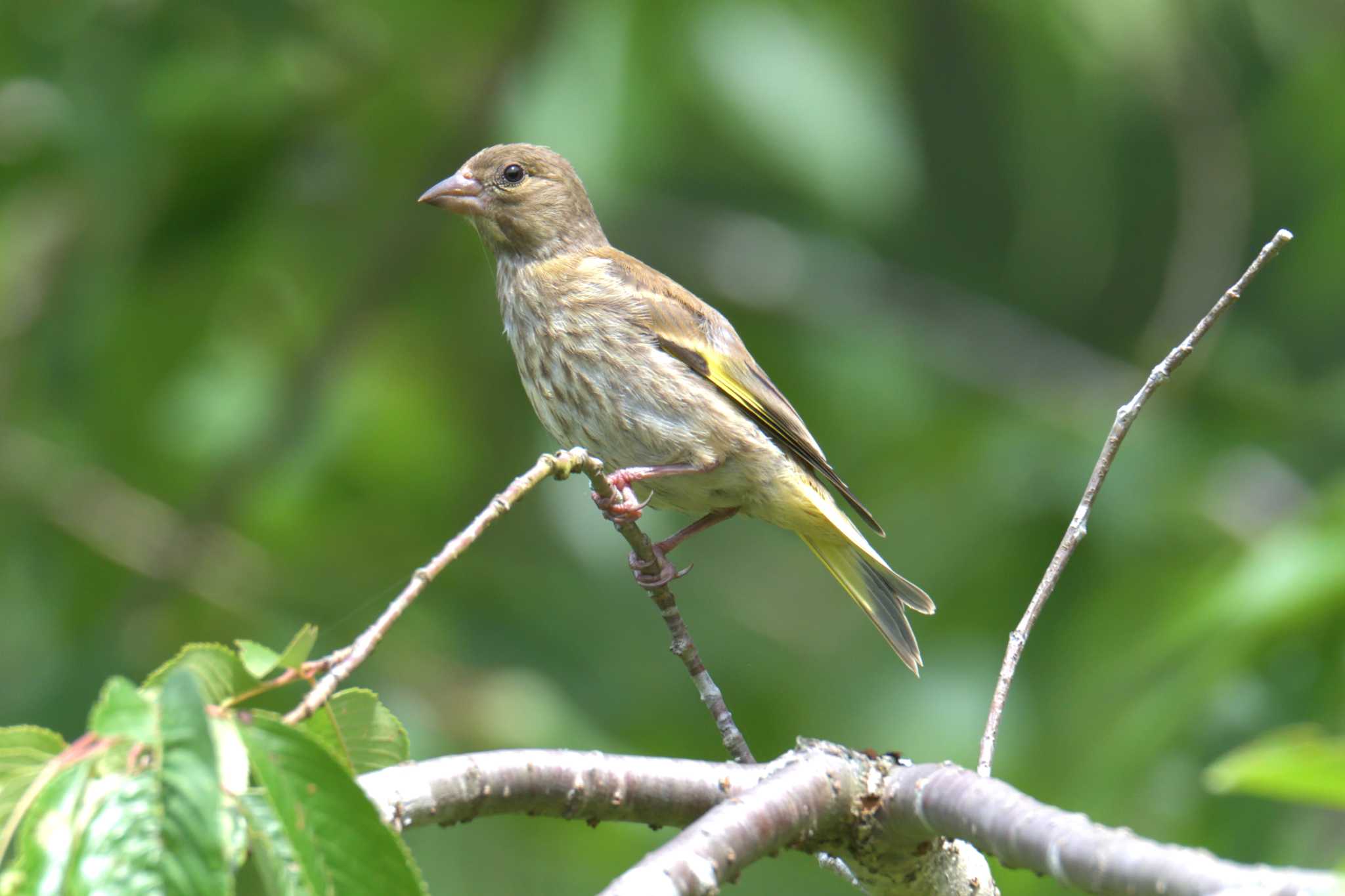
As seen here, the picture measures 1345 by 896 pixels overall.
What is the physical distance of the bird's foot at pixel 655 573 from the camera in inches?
158

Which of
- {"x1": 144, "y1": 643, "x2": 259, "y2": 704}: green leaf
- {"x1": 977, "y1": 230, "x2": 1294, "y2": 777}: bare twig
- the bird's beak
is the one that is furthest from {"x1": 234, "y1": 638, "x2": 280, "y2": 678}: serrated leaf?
the bird's beak

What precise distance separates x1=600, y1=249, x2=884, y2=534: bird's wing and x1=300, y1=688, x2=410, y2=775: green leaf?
→ 307 cm

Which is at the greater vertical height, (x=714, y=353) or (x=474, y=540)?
(x=714, y=353)

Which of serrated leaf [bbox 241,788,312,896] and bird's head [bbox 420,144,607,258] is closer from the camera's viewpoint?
serrated leaf [bbox 241,788,312,896]

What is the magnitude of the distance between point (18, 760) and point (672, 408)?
354 cm

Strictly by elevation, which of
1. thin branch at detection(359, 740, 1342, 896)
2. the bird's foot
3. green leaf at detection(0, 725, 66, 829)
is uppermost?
the bird's foot

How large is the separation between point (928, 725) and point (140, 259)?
5231mm

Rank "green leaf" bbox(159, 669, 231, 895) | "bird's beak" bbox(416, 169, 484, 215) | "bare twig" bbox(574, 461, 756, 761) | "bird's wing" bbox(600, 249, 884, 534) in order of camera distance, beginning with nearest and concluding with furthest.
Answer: "green leaf" bbox(159, 669, 231, 895) → "bare twig" bbox(574, 461, 756, 761) → "bird's wing" bbox(600, 249, 884, 534) → "bird's beak" bbox(416, 169, 484, 215)

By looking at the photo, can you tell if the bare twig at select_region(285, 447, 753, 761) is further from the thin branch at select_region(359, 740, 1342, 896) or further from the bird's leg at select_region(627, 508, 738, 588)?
the thin branch at select_region(359, 740, 1342, 896)

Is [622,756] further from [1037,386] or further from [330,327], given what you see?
[1037,386]

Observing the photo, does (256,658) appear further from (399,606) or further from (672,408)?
(672,408)

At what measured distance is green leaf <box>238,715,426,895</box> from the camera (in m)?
1.80

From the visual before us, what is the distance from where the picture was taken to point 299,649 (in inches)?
85.4

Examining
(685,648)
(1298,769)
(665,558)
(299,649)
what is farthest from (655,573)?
(1298,769)
